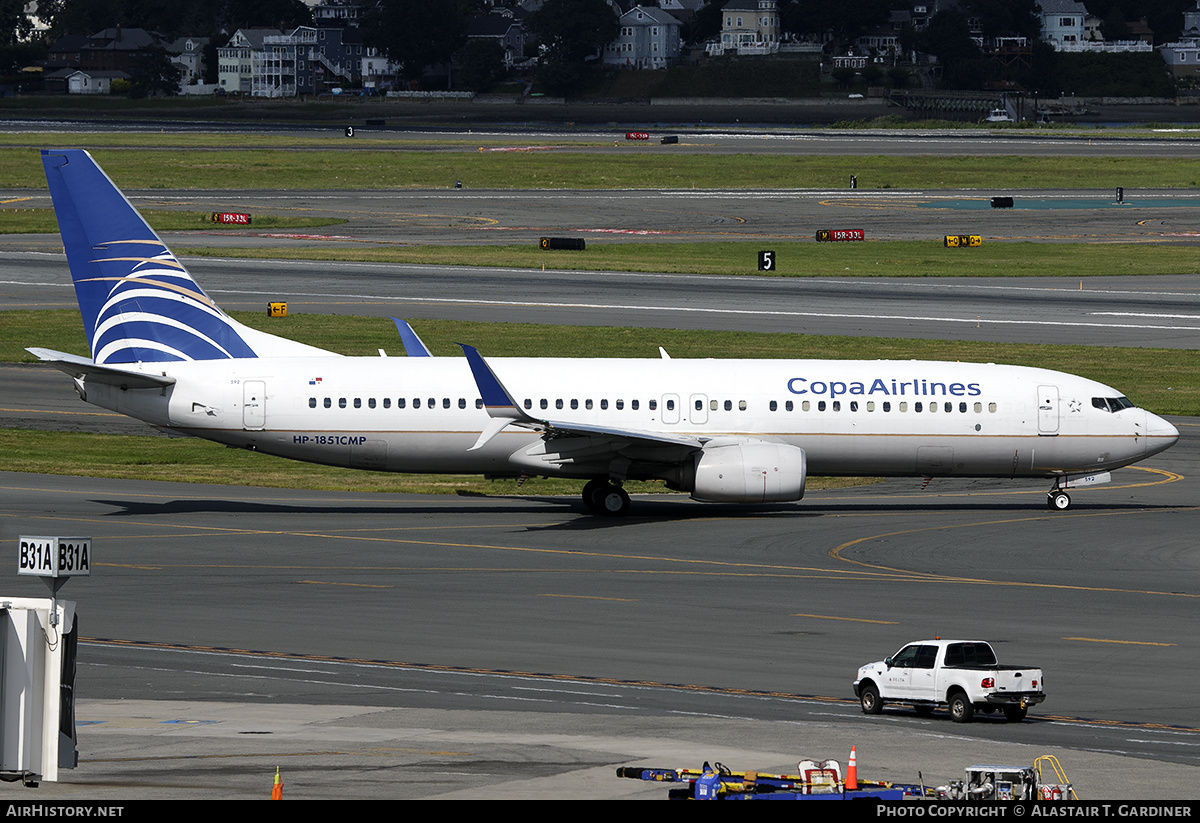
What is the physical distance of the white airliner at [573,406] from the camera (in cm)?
4534

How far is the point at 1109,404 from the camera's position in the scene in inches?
1864

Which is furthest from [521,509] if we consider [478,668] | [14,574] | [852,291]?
[852,291]

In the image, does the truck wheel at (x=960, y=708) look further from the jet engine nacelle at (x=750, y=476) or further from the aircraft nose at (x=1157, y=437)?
the aircraft nose at (x=1157, y=437)

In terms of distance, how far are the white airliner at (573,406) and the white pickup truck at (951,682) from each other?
17863 millimetres

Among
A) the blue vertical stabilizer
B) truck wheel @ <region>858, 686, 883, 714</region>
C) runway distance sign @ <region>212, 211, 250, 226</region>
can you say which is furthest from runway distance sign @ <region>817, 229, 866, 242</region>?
truck wheel @ <region>858, 686, 883, 714</region>

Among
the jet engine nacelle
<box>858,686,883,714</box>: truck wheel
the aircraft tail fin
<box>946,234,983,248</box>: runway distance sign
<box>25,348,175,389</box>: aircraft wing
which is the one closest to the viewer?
<box>858,686,883,714</box>: truck wheel

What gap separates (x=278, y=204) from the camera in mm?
133750

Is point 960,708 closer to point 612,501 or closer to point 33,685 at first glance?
point 33,685

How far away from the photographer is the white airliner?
149 ft

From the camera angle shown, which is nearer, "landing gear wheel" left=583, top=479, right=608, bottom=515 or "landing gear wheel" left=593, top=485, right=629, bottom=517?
"landing gear wheel" left=593, top=485, right=629, bottom=517

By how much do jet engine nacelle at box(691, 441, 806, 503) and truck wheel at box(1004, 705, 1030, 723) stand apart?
18922 mm

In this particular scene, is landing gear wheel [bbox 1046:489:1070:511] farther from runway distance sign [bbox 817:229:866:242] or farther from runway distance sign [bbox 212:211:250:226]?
runway distance sign [bbox 212:211:250:226]

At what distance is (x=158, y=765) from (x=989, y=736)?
12194 millimetres
